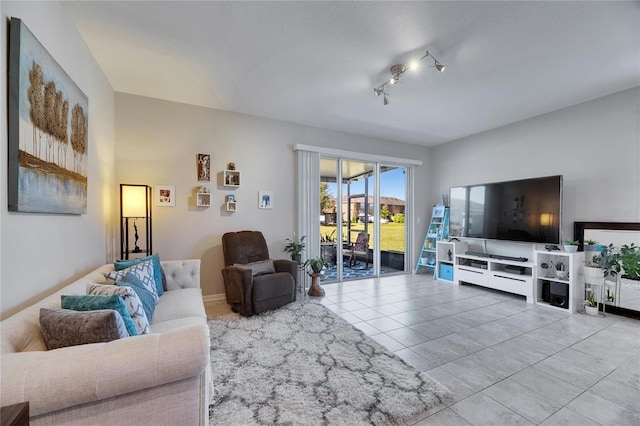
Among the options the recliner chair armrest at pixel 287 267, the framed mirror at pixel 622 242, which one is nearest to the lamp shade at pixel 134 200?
the recliner chair armrest at pixel 287 267

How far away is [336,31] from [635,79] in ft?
11.8

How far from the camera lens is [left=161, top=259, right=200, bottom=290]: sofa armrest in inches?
110

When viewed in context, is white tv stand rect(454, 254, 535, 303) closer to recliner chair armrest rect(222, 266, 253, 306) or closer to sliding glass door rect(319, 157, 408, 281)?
sliding glass door rect(319, 157, 408, 281)

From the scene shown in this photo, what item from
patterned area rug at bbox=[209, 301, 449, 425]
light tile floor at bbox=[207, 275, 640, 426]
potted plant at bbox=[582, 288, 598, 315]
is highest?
potted plant at bbox=[582, 288, 598, 315]

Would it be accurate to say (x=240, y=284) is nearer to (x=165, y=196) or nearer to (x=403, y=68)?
(x=165, y=196)

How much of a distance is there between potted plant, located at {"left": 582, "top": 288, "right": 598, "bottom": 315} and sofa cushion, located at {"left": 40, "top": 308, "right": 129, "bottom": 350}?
4848mm

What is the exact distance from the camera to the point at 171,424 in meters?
1.07

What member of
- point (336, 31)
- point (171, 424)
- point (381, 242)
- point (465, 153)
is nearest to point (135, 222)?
point (171, 424)

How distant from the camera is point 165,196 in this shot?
355 centimetres

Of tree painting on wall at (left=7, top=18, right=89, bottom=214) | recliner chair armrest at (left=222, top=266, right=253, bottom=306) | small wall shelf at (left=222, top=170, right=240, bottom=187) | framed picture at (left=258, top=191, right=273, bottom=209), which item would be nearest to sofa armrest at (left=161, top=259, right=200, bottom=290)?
recliner chair armrest at (left=222, top=266, right=253, bottom=306)

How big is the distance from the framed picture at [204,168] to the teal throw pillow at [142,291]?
1.96 meters

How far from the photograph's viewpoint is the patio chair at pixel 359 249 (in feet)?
18.4

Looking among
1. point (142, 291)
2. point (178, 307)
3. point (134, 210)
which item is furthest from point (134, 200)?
point (178, 307)

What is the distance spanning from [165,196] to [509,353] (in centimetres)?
426
